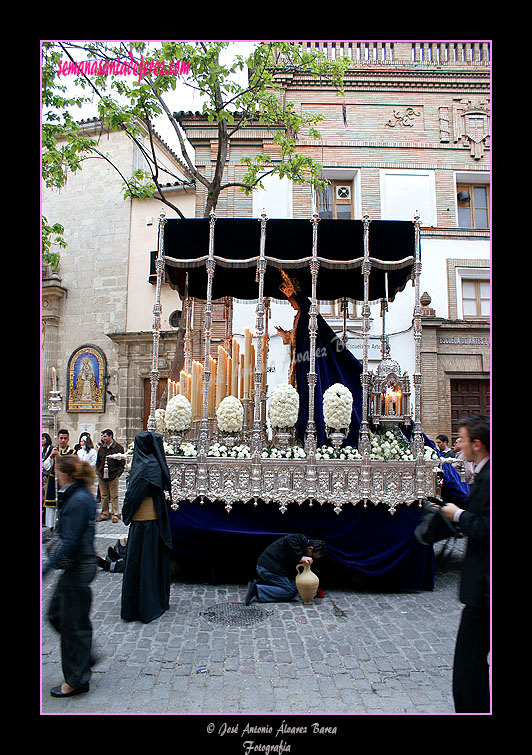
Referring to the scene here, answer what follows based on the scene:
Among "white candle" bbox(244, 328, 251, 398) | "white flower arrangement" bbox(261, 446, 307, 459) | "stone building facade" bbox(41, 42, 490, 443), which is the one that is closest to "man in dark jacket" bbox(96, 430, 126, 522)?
"stone building facade" bbox(41, 42, 490, 443)

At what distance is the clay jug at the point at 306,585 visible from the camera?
585 cm

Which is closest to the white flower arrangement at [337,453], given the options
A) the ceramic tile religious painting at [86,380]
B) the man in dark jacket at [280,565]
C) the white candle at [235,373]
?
the man in dark jacket at [280,565]

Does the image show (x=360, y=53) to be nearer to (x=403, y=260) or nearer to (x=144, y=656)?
(x=403, y=260)

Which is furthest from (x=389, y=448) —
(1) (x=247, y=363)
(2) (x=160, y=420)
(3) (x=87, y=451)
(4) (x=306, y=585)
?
(3) (x=87, y=451)

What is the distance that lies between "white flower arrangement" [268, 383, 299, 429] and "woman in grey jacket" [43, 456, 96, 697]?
3.31 m

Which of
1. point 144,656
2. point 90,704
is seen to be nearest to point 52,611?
point 90,704

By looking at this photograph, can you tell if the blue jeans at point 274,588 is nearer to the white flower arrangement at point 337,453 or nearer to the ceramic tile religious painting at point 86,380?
the white flower arrangement at point 337,453

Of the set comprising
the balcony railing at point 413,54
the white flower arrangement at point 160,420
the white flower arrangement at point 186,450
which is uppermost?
the balcony railing at point 413,54

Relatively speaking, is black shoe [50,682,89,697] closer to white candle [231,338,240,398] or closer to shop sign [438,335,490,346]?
white candle [231,338,240,398]

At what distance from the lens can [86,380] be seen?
18.2 metres

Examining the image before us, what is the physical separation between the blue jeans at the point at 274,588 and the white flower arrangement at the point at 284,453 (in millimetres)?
1398

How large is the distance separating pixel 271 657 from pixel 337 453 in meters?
2.84

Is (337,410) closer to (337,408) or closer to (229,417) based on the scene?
(337,408)

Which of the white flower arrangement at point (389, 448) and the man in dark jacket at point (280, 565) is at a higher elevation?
the white flower arrangement at point (389, 448)
